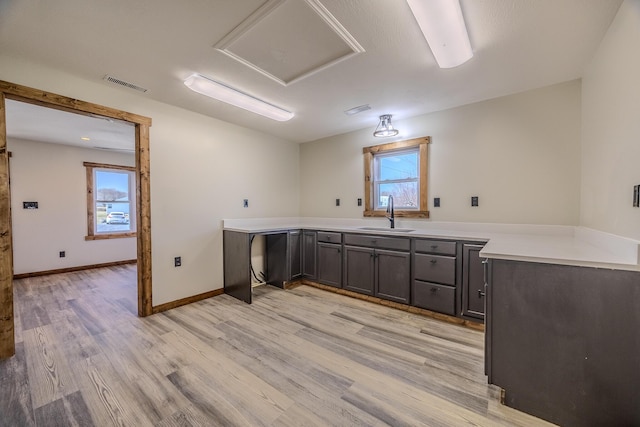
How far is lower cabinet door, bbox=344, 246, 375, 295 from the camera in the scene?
10.4 ft

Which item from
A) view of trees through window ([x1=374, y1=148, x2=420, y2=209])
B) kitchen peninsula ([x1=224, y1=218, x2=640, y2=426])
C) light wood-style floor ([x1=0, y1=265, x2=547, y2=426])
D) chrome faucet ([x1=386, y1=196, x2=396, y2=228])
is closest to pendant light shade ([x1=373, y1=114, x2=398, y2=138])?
view of trees through window ([x1=374, y1=148, x2=420, y2=209])

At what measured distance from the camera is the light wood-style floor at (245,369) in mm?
1479

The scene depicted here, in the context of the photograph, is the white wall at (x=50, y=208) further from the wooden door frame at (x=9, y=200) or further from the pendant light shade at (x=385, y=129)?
the pendant light shade at (x=385, y=129)

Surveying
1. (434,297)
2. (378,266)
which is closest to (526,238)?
(434,297)

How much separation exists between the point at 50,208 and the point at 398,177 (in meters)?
6.03

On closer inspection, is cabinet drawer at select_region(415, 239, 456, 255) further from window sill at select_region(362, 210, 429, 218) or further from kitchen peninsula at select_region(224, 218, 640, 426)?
kitchen peninsula at select_region(224, 218, 640, 426)

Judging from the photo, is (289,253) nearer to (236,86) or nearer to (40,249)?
(236,86)

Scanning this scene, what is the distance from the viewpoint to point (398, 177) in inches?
143

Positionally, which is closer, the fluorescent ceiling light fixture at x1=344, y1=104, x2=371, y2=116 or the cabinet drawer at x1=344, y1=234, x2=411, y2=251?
the cabinet drawer at x1=344, y1=234, x2=411, y2=251

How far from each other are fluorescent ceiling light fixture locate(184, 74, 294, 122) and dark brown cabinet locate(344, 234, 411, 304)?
5.86 feet

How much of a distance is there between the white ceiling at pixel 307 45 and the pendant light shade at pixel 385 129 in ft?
1.53

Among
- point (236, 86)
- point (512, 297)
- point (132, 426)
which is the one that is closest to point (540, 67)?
point (512, 297)

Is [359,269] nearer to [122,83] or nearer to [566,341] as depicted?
[566,341]

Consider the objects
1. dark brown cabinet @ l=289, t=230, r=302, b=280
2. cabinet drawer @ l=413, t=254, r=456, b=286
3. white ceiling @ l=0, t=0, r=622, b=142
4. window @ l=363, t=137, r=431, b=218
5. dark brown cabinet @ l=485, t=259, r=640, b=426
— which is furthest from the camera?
A: dark brown cabinet @ l=289, t=230, r=302, b=280
